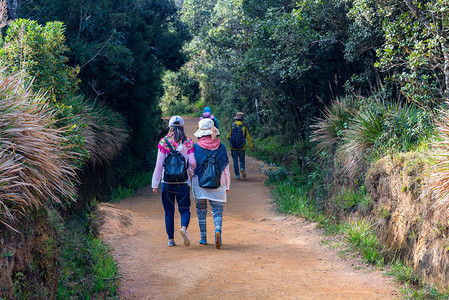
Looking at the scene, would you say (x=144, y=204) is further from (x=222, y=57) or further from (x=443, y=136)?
(x=222, y=57)

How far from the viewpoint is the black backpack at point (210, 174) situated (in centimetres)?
705

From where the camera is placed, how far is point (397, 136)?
7.54 metres

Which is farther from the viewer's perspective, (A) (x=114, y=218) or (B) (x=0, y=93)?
(A) (x=114, y=218)

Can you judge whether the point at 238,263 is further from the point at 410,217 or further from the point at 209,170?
the point at 410,217

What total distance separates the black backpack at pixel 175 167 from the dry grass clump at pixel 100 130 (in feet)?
9.89

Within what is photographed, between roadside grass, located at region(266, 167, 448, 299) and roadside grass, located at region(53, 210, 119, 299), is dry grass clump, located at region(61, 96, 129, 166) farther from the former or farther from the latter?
roadside grass, located at region(266, 167, 448, 299)

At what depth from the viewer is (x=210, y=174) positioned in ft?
23.2

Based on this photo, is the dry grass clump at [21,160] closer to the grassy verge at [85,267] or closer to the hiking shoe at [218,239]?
the grassy verge at [85,267]

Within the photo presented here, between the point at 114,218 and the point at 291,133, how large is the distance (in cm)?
973

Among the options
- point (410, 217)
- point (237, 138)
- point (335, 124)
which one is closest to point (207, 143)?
point (410, 217)

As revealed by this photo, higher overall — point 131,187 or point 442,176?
point 442,176

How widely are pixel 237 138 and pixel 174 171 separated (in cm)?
662

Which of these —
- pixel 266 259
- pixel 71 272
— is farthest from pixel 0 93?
pixel 266 259

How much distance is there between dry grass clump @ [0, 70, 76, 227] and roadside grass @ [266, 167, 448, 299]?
394 cm
